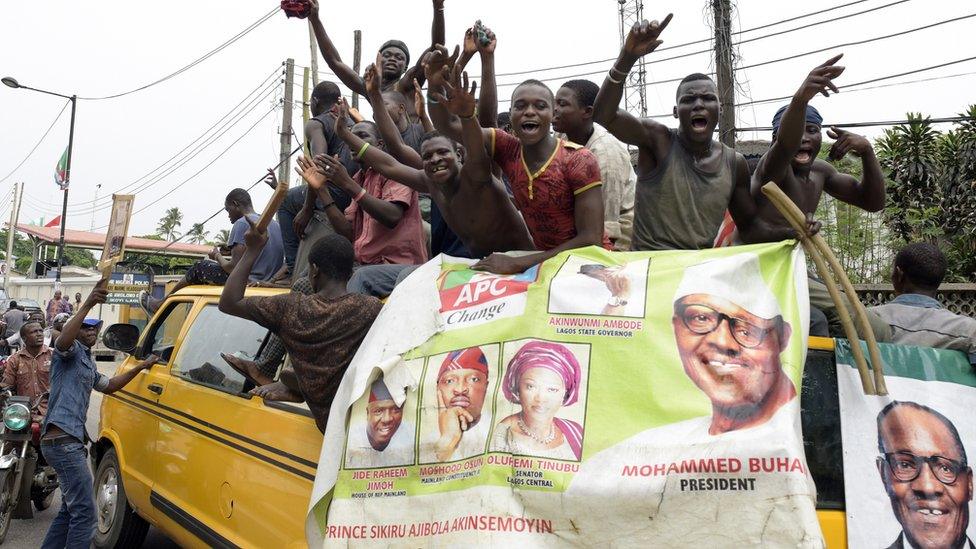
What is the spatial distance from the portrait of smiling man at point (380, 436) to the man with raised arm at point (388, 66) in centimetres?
284

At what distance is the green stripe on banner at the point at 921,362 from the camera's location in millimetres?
2221

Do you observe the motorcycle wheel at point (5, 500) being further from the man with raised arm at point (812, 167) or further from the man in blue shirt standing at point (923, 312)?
the man in blue shirt standing at point (923, 312)

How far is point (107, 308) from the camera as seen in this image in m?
24.7

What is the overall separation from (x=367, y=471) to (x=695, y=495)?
101 cm

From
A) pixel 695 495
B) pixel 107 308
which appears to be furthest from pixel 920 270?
pixel 107 308

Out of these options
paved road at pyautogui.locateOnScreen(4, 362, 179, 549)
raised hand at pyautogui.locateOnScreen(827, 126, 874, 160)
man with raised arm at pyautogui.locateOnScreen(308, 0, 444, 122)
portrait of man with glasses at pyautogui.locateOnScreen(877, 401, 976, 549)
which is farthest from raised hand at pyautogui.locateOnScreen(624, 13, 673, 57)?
paved road at pyautogui.locateOnScreen(4, 362, 179, 549)

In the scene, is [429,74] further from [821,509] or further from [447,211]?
[821,509]

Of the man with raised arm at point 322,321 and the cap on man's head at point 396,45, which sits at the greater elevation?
the cap on man's head at point 396,45

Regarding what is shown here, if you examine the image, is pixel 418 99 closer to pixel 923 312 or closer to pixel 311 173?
pixel 311 173

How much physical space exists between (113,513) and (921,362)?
15.8 feet

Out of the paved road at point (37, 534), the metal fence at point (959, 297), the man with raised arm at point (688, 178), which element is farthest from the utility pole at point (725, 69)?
A: the paved road at point (37, 534)

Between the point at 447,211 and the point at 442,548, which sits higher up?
the point at 447,211

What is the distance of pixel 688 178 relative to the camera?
3424mm

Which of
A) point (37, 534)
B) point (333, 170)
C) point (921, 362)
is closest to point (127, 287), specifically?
point (37, 534)
